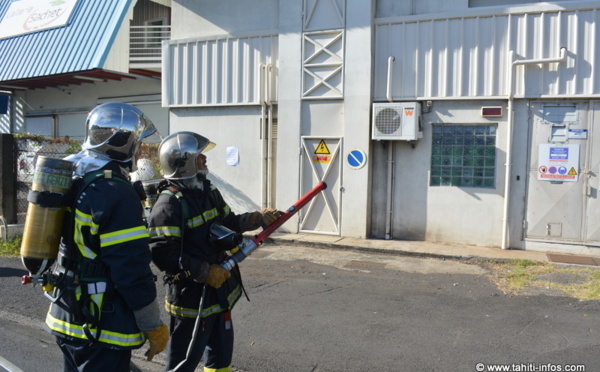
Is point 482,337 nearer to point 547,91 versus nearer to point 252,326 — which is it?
point 252,326

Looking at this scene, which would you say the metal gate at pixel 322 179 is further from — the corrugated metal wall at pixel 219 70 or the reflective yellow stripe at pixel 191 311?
the reflective yellow stripe at pixel 191 311

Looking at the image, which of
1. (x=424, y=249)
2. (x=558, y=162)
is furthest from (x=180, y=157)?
(x=558, y=162)

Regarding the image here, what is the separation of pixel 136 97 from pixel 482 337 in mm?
13734

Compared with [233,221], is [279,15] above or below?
above

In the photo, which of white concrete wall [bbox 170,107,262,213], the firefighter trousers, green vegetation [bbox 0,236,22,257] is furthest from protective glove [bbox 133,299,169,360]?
white concrete wall [bbox 170,107,262,213]

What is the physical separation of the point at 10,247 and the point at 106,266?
8.27m

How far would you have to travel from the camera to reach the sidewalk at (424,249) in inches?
355

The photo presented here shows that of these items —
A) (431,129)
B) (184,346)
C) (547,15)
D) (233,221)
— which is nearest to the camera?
(184,346)

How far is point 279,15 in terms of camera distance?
11.4 metres

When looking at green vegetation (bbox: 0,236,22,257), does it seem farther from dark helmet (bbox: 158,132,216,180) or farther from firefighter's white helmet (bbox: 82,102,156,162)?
firefighter's white helmet (bbox: 82,102,156,162)

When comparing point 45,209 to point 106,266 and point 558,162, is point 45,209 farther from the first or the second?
point 558,162

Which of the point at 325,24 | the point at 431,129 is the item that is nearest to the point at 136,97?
the point at 325,24

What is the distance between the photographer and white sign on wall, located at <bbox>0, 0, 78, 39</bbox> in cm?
1648

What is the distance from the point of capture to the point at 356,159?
421 inches
